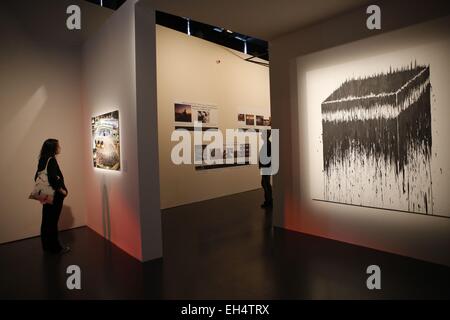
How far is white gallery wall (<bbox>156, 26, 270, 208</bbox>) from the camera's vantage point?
22.8 feet

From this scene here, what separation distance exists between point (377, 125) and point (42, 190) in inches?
186

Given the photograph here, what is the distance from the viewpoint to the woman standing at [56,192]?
4129mm

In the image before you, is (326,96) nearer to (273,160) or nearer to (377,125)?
(377,125)

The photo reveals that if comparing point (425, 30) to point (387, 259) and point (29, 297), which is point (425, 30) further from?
point (29, 297)

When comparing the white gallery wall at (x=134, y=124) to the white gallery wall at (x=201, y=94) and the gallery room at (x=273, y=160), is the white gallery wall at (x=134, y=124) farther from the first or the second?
the white gallery wall at (x=201, y=94)

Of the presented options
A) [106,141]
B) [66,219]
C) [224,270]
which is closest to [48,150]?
[106,141]

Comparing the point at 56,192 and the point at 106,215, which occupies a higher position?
the point at 56,192

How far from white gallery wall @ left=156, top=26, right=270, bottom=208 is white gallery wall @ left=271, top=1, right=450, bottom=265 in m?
2.88

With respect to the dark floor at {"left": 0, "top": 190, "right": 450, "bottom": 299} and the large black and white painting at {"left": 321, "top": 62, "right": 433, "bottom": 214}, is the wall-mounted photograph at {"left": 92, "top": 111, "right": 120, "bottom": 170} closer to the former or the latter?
the dark floor at {"left": 0, "top": 190, "right": 450, "bottom": 299}

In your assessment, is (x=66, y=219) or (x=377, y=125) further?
(x=66, y=219)

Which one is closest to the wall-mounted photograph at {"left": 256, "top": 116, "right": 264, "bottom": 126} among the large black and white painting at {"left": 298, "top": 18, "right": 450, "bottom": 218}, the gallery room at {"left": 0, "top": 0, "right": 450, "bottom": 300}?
the gallery room at {"left": 0, "top": 0, "right": 450, "bottom": 300}

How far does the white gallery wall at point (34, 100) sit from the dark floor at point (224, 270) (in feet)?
2.23

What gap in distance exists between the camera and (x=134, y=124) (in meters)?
3.76

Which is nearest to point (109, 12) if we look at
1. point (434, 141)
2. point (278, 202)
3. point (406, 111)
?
point (278, 202)
